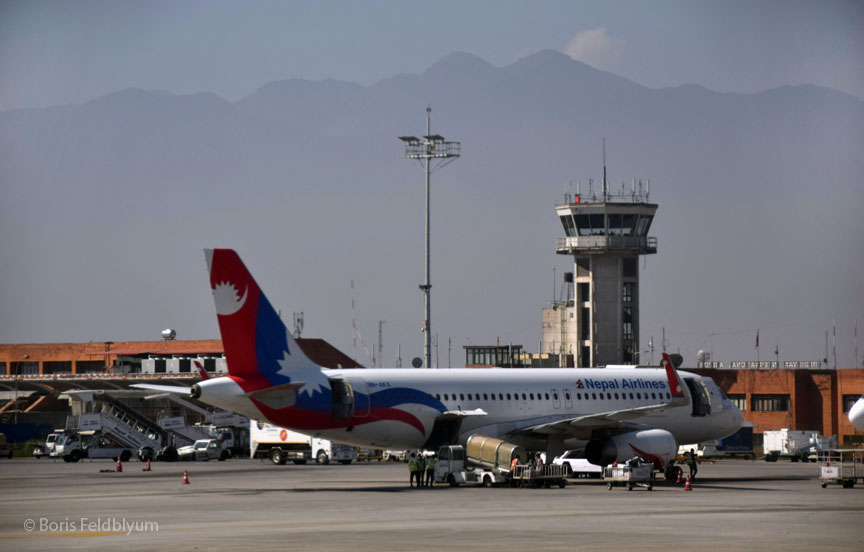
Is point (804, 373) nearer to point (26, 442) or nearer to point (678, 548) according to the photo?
point (26, 442)

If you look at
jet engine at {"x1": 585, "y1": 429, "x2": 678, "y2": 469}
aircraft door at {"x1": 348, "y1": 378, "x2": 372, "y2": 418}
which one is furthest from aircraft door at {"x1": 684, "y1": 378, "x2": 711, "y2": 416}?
aircraft door at {"x1": 348, "y1": 378, "x2": 372, "y2": 418}

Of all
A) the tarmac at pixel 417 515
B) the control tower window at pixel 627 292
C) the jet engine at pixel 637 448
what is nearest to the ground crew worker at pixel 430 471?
the tarmac at pixel 417 515

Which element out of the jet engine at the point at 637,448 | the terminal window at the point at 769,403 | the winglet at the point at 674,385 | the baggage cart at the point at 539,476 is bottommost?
the baggage cart at the point at 539,476

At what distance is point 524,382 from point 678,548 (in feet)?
95.5

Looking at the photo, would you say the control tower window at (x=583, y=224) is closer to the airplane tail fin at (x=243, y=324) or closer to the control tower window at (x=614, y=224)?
the control tower window at (x=614, y=224)

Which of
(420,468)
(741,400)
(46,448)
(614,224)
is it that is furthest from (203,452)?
(614,224)

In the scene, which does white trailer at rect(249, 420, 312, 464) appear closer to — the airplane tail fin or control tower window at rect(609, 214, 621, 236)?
the airplane tail fin

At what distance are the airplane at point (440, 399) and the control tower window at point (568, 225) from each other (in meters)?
67.7

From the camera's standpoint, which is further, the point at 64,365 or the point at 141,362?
the point at 64,365

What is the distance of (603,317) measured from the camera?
12794cm

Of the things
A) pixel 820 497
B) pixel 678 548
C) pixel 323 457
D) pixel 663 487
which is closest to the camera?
pixel 678 548

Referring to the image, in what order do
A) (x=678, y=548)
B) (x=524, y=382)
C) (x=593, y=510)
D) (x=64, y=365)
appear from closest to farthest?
(x=678, y=548) → (x=593, y=510) → (x=524, y=382) → (x=64, y=365)

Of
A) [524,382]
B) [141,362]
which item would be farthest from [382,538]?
[141,362]

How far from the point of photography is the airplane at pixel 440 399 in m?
45.9
